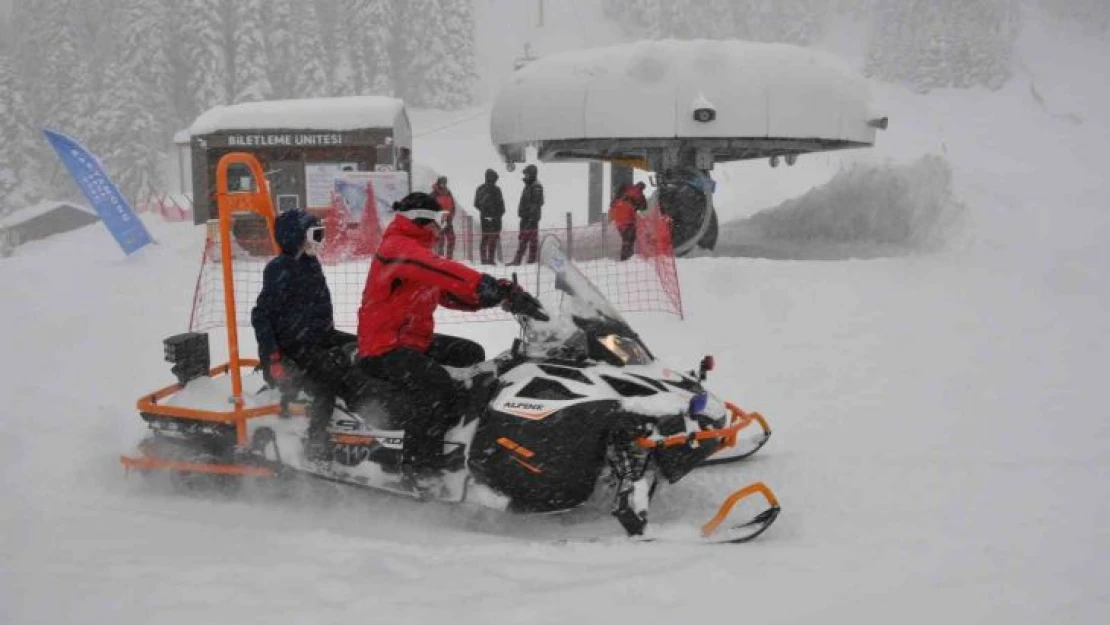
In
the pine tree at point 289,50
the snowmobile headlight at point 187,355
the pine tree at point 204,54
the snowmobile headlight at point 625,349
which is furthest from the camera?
the pine tree at point 289,50

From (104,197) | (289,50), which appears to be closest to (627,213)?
(104,197)

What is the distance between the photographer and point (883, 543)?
14.1 ft

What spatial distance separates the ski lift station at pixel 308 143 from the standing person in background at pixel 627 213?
6.83 m

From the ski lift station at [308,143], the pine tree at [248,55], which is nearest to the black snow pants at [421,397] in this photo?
the ski lift station at [308,143]

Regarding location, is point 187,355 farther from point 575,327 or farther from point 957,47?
point 957,47

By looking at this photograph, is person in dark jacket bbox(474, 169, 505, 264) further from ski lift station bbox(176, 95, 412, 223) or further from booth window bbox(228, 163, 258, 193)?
booth window bbox(228, 163, 258, 193)

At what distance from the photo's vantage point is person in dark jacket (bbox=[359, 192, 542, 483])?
4414 millimetres

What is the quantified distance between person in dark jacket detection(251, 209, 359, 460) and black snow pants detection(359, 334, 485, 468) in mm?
417

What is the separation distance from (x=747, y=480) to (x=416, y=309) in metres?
2.47

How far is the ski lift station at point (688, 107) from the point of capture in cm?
1268

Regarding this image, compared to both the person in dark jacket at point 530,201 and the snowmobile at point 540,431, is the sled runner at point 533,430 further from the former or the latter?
the person in dark jacket at point 530,201

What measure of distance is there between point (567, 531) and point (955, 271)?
28.7 feet

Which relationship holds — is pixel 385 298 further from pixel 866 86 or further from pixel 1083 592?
pixel 866 86

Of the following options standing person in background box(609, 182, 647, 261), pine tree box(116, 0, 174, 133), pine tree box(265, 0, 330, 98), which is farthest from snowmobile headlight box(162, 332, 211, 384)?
pine tree box(116, 0, 174, 133)
